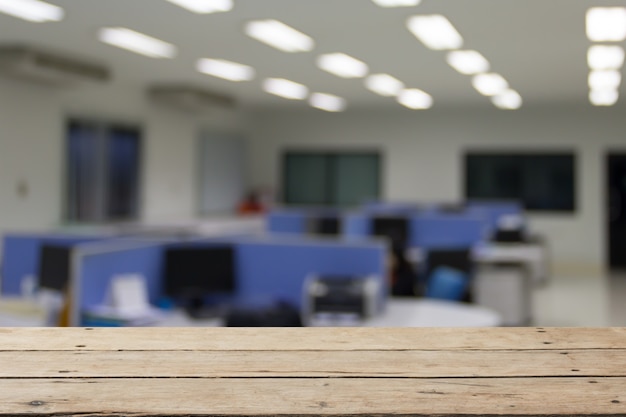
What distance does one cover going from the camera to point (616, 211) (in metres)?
12.6

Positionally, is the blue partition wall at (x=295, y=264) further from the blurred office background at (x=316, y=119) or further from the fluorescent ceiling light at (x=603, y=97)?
the fluorescent ceiling light at (x=603, y=97)

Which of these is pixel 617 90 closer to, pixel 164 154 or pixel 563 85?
pixel 563 85

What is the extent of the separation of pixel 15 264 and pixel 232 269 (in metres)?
1.65

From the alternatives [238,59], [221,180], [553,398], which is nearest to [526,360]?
[553,398]

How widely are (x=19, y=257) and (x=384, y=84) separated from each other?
5641 mm

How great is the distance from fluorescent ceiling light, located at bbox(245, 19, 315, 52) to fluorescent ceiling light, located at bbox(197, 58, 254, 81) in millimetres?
Result: 1101

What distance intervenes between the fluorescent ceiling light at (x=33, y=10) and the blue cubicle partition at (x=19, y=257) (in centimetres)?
169

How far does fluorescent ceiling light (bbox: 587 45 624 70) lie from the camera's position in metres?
6.72

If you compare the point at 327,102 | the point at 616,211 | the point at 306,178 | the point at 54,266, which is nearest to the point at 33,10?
the point at 54,266

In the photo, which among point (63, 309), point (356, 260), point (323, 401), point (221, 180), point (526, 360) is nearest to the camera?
point (323, 401)

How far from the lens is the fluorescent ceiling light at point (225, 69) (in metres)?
7.71

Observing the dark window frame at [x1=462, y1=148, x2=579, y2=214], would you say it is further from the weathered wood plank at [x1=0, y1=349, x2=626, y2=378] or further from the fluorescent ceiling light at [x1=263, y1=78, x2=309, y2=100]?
the weathered wood plank at [x1=0, y1=349, x2=626, y2=378]

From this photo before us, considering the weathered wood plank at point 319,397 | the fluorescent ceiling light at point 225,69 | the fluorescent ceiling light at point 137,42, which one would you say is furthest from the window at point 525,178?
the weathered wood plank at point 319,397

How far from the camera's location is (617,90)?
32.3ft
